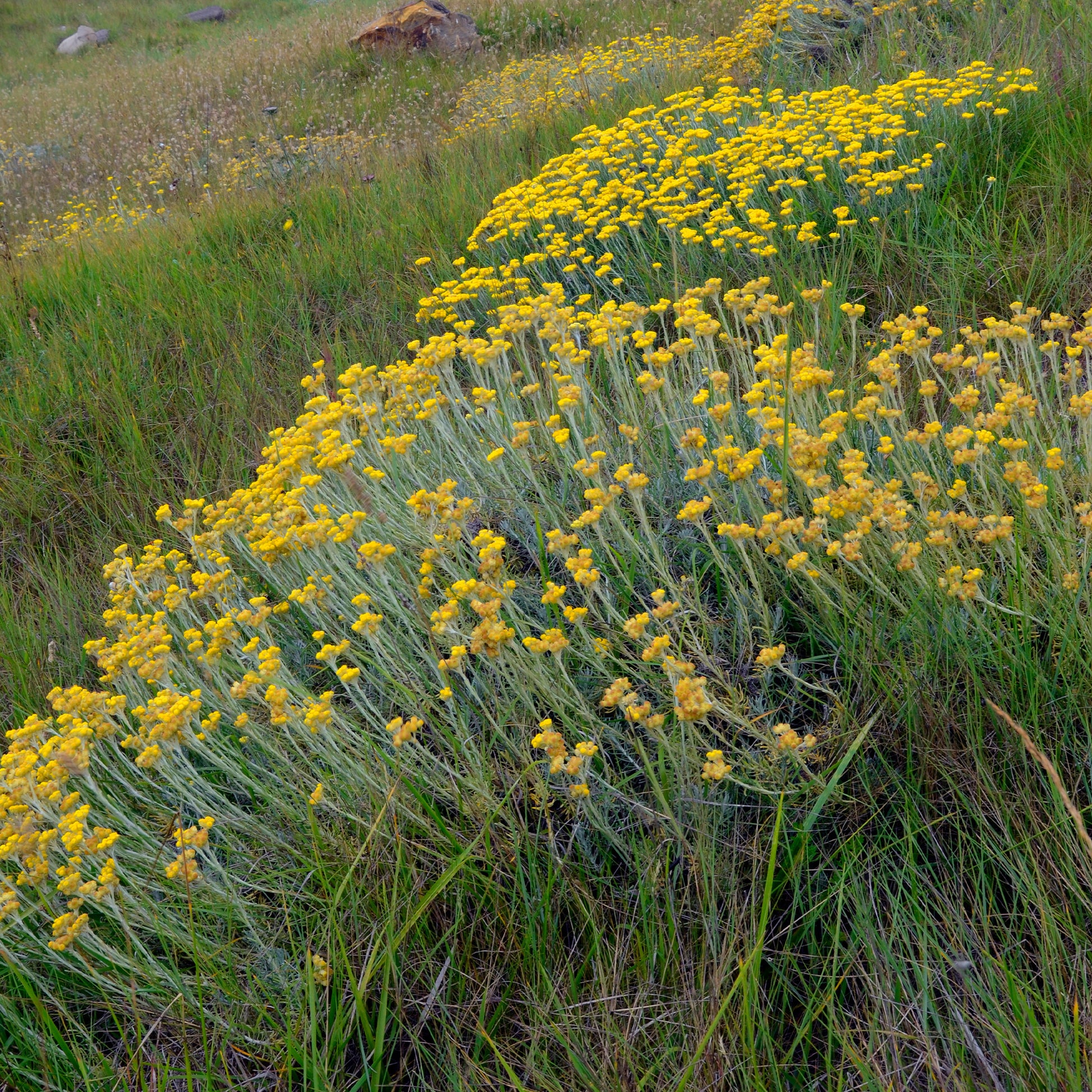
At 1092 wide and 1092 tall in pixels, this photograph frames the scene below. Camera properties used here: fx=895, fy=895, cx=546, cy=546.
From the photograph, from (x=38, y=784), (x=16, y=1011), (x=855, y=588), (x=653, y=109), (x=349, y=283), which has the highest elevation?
(x=653, y=109)

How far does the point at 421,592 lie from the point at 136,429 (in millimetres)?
2593

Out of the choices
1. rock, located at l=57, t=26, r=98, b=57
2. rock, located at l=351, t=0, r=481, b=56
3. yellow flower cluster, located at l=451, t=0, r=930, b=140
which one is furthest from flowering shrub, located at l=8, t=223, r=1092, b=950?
rock, located at l=57, t=26, r=98, b=57

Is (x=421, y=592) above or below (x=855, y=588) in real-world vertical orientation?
above

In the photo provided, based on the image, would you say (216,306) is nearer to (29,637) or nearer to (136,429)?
(136,429)

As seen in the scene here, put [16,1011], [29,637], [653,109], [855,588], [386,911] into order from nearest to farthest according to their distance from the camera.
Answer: [386,911] → [16,1011] → [855,588] → [29,637] → [653,109]

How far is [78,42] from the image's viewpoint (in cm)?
2100

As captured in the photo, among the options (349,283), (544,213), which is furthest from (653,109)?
(349,283)

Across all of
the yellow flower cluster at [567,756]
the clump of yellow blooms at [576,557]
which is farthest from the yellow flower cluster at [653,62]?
the yellow flower cluster at [567,756]

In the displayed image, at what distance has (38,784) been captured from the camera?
6.91 feet

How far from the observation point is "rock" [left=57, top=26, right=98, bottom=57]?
20.7 metres

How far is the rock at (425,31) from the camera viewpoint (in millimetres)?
11500

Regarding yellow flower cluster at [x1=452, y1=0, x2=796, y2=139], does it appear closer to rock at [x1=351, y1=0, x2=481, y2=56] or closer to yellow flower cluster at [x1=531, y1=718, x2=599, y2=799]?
rock at [x1=351, y1=0, x2=481, y2=56]

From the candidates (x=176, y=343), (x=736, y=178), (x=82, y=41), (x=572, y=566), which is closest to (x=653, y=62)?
(x=736, y=178)

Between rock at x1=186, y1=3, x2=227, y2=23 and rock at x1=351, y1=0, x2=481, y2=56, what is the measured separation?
1325 cm
